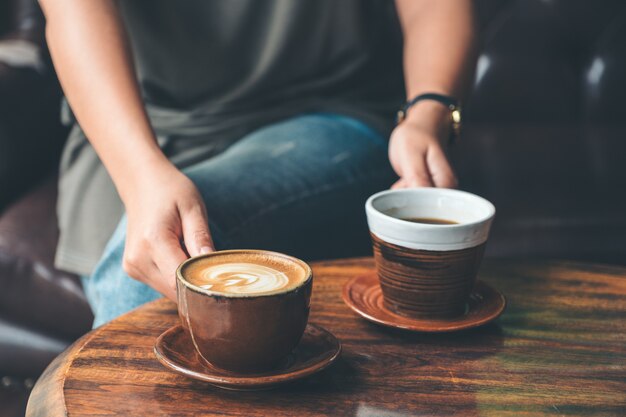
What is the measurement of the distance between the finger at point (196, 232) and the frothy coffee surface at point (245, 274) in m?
0.08

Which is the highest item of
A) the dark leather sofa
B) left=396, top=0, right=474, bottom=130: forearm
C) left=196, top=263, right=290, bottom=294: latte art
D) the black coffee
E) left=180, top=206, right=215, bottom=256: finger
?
left=396, top=0, right=474, bottom=130: forearm

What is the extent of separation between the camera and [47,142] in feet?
4.86

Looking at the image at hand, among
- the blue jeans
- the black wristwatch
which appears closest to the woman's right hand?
the blue jeans

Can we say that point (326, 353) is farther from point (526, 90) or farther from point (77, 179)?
point (526, 90)

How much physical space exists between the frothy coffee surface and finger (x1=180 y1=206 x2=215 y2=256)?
0.08 m

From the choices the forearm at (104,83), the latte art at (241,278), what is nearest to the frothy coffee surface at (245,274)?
the latte art at (241,278)

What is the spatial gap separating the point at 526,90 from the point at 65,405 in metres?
1.62

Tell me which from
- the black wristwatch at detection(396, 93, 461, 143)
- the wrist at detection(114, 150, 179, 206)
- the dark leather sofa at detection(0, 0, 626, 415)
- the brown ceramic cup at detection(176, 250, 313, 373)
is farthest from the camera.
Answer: the dark leather sofa at detection(0, 0, 626, 415)

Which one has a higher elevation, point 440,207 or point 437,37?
point 437,37

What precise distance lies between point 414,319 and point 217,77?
1.97 feet

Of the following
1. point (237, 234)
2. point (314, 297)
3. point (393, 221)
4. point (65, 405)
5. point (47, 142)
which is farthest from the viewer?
point (47, 142)

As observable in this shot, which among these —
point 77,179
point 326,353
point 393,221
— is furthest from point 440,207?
point 77,179

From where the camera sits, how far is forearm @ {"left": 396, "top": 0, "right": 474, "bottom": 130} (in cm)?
109

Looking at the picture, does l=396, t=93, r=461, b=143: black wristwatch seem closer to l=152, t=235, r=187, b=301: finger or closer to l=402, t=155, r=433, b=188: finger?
l=402, t=155, r=433, b=188: finger
